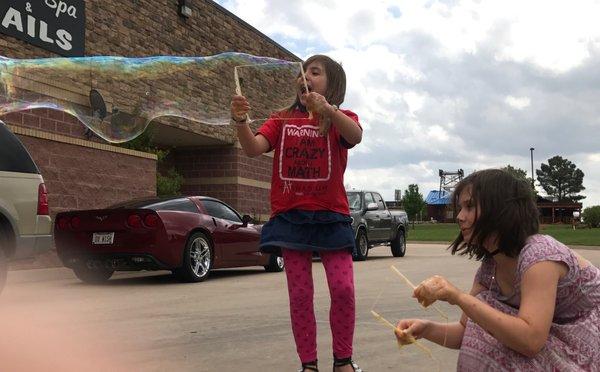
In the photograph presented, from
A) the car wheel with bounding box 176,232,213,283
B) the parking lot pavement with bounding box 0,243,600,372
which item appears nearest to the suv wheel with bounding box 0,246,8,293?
the parking lot pavement with bounding box 0,243,600,372

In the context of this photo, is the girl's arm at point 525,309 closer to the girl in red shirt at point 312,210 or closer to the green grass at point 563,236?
the girl in red shirt at point 312,210

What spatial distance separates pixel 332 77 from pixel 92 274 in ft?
25.3

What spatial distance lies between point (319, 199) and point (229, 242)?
24.9ft

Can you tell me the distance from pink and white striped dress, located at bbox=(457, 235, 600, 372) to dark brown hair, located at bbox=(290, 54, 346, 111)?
5.00 feet

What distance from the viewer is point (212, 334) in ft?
17.3

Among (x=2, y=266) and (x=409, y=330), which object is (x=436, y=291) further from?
A: (x=2, y=266)

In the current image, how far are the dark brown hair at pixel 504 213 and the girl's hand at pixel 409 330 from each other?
1.16 ft

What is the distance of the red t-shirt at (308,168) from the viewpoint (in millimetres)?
3480

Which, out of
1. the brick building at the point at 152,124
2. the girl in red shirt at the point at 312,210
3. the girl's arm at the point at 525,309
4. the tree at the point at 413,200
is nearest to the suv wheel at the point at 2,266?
the brick building at the point at 152,124

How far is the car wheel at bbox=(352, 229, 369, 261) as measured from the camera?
15.6 m

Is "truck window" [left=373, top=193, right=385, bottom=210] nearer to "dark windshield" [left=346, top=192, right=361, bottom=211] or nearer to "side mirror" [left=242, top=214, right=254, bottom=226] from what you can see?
"dark windshield" [left=346, top=192, right=361, bottom=211]

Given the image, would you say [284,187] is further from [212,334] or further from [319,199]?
[212,334]

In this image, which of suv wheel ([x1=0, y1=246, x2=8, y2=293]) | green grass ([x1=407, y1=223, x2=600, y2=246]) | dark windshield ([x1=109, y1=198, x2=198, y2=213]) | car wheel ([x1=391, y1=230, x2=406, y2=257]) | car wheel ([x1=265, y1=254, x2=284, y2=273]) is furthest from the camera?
green grass ([x1=407, y1=223, x2=600, y2=246])

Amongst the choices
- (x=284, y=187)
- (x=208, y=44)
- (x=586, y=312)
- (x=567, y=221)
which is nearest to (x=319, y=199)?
(x=284, y=187)
